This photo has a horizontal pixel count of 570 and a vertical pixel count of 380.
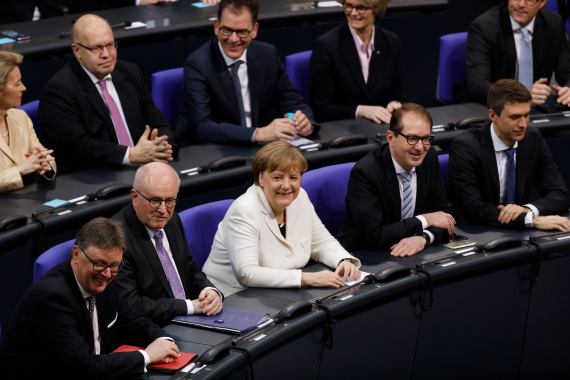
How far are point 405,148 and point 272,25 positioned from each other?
1801 millimetres

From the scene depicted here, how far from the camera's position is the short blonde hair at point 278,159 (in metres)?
2.61

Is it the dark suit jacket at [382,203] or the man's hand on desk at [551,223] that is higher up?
the dark suit jacket at [382,203]

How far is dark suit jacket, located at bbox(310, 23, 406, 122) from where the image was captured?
3.99 meters

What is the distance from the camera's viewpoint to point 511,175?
3.22m

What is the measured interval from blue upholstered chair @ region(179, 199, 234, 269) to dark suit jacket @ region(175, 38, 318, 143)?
0.72 m

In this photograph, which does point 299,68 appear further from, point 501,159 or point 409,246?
point 409,246

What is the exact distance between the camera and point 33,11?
467cm

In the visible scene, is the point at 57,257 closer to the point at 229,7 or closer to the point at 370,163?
the point at 370,163

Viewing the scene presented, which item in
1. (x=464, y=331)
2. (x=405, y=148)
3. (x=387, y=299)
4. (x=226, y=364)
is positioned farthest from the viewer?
(x=405, y=148)

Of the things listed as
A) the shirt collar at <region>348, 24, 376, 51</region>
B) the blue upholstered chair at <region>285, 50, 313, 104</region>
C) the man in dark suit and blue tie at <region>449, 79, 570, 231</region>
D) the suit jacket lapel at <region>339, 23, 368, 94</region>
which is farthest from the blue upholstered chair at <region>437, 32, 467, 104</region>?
the man in dark suit and blue tie at <region>449, 79, 570, 231</region>

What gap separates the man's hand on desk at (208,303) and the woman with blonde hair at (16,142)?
1042mm

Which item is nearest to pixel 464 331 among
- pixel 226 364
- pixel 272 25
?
pixel 226 364

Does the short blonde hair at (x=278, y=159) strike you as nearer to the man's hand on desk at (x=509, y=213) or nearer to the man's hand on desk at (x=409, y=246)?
the man's hand on desk at (x=409, y=246)

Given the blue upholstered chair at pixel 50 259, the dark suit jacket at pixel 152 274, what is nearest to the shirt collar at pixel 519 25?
the dark suit jacket at pixel 152 274
